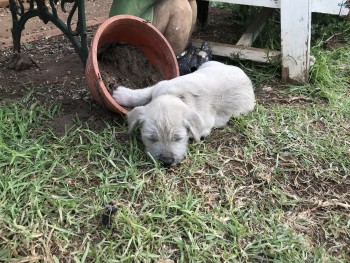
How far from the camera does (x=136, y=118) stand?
13.6 ft

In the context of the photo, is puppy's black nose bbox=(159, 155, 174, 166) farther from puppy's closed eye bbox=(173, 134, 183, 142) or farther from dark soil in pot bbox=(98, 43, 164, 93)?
dark soil in pot bbox=(98, 43, 164, 93)

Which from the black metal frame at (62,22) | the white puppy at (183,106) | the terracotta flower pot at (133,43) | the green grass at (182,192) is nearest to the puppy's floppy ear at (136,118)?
the white puppy at (183,106)

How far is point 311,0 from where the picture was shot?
206 inches

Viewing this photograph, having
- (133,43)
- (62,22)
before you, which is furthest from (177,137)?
(62,22)

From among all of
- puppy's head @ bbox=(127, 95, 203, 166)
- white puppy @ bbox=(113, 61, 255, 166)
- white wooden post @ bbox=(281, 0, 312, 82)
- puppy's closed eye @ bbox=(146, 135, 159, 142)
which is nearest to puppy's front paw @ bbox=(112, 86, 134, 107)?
white puppy @ bbox=(113, 61, 255, 166)

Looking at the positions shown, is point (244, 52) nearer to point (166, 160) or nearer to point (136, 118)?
point (136, 118)

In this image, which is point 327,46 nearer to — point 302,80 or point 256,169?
point 302,80

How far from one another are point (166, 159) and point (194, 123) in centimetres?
45

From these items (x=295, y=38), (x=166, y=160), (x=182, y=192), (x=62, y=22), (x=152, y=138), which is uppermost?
(x=62, y=22)

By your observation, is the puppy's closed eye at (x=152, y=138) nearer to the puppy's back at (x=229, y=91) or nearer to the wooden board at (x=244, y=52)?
the puppy's back at (x=229, y=91)

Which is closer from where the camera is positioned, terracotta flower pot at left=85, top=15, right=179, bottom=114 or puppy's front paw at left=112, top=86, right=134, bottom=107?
terracotta flower pot at left=85, top=15, right=179, bottom=114

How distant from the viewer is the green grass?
3.20 metres

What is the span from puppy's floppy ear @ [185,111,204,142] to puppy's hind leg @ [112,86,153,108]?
681 millimetres

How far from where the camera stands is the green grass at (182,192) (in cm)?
320
